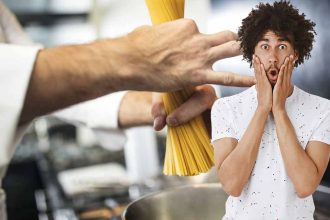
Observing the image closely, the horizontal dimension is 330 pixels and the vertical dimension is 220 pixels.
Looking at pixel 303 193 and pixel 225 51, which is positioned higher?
pixel 225 51

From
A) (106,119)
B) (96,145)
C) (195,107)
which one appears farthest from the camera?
(96,145)

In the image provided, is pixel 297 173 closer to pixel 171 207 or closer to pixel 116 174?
pixel 171 207

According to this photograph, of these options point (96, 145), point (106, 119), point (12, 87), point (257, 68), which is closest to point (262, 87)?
point (257, 68)

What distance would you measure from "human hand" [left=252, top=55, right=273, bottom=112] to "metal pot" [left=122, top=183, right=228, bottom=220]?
6.0 inches

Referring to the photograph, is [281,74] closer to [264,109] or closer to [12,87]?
[264,109]

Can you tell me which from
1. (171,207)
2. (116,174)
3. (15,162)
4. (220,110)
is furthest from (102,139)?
(15,162)

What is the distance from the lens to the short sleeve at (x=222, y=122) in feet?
1.39

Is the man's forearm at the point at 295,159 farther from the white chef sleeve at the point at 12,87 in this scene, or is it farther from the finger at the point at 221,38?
the white chef sleeve at the point at 12,87

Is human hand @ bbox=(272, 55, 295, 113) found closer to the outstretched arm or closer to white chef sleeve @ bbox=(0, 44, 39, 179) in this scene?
the outstretched arm

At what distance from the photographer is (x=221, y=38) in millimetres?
460

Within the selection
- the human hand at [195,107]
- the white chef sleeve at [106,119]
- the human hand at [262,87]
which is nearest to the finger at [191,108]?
the human hand at [195,107]

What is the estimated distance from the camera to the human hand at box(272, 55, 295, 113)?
395 millimetres

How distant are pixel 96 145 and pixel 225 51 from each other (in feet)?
6.29

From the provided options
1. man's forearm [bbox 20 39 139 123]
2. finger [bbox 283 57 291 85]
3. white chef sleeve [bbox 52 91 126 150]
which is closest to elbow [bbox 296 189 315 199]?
finger [bbox 283 57 291 85]
